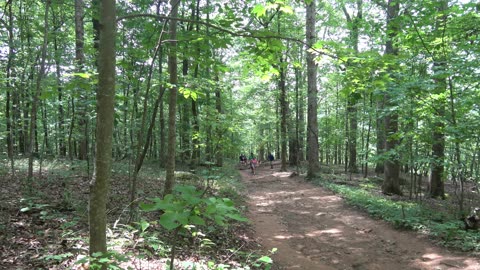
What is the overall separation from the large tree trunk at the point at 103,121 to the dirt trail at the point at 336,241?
4247mm

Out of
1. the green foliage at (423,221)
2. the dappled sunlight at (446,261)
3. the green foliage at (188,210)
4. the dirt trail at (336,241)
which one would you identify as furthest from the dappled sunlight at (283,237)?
the green foliage at (188,210)

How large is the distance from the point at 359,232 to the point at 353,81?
19.3 feet

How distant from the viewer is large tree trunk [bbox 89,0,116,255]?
2184 millimetres

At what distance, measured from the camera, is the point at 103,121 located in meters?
2.20

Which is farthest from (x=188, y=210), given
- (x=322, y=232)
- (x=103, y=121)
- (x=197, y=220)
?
(x=322, y=232)

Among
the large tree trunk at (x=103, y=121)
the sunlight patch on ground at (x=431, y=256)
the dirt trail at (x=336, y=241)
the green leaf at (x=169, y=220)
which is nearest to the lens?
the green leaf at (x=169, y=220)

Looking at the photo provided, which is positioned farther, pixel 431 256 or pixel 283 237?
pixel 283 237

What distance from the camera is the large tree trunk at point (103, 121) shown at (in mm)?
2184

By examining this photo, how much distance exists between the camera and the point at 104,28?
7.13 ft

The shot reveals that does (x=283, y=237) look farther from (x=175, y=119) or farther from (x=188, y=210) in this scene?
(x=188, y=210)

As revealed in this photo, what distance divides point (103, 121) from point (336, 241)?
6.66 meters

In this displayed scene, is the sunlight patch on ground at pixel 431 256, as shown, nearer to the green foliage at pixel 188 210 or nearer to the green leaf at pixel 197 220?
the green foliage at pixel 188 210

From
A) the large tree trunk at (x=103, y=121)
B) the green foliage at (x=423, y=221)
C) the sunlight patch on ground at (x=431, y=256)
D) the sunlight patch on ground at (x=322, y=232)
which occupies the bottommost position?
the sunlight patch on ground at (x=322, y=232)

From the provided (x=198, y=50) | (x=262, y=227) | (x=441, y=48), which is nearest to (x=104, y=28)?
(x=198, y=50)
